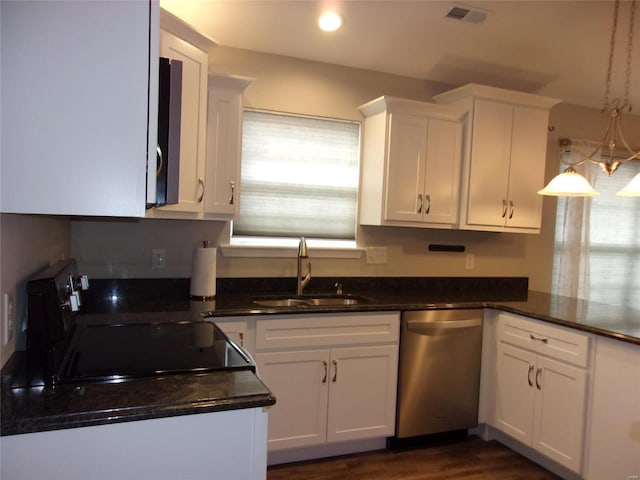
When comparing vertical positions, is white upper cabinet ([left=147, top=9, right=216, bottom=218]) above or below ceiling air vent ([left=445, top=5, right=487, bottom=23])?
below

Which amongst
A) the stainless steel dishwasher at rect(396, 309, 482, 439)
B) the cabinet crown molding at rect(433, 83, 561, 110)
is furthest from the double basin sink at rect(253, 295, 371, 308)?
the cabinet crown molding at rect(433, 83, 561, 110)

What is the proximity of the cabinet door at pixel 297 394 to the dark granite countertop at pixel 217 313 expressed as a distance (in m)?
0.26

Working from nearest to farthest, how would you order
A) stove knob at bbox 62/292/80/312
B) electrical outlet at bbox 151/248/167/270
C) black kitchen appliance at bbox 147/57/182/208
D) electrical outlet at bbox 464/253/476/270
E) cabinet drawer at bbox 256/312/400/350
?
black kitchen appliance at bbox 147/57/182/208 → stove knob at bbox 62/292/80/312 → cabinet drawer at bbox 256/312/400/350 → electrical outlet at bbox 151/248/167/270 → electrical outlet at bbox 464/253/476/270

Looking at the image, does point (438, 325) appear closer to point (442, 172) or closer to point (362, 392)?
point (362, 392)

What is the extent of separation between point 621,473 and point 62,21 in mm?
2766

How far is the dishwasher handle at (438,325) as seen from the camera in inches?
110

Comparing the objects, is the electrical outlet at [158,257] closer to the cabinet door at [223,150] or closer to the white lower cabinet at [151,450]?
the cabinet door at [223,150]

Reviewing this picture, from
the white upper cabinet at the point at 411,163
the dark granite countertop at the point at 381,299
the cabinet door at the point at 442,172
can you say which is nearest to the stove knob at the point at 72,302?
the dark granite countertop at the point at 381,299

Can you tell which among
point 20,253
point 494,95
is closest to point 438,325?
point 494,95

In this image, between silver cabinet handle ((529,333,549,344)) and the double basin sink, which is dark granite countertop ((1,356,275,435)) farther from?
silver cabinet handle ((529,333,549,344))

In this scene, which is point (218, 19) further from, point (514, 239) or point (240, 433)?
point (514, 239)

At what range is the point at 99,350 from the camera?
62.7 inches

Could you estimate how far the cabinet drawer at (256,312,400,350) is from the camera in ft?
8.23

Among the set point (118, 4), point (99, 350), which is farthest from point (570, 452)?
point (118, 4)
